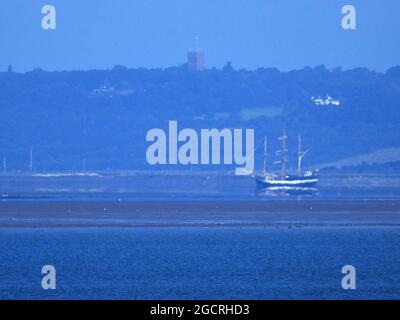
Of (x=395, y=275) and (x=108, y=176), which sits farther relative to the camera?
(x=108, y=176)

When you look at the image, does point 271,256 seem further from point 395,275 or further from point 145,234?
point 145,234

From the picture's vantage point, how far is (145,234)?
6362 cm

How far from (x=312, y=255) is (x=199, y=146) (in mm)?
142611
